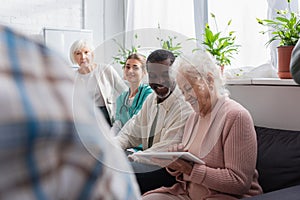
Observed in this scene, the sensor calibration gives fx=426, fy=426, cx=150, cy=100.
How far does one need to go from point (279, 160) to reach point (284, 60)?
0.58 metres

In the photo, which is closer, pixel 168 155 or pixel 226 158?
pixel 168 155

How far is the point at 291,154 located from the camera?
1.77 meters

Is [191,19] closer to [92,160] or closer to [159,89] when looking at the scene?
[159,89]

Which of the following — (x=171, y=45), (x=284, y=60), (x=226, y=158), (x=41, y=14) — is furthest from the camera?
(x=41, y=14)

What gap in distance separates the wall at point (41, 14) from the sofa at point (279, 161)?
298 centimetres

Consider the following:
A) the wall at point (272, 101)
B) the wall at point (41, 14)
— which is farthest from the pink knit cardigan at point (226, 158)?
the wall at point (41, 14)

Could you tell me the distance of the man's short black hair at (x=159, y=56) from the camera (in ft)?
4.65

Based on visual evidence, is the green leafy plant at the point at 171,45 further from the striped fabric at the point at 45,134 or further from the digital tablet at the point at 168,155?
the striped fabric at the point at 45,134

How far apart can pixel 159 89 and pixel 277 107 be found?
0.81 metres

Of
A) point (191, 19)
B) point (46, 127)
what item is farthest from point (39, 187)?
point (191, 19)

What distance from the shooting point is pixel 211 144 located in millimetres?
1807

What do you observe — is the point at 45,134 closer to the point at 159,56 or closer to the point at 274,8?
the point at 159,56

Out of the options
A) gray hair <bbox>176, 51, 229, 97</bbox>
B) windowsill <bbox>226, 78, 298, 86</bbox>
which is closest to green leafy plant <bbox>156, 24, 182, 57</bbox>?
gray hair <bbox>176, 51, 229, 97</bbox>

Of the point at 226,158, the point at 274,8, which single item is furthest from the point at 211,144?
the point at 274,8
